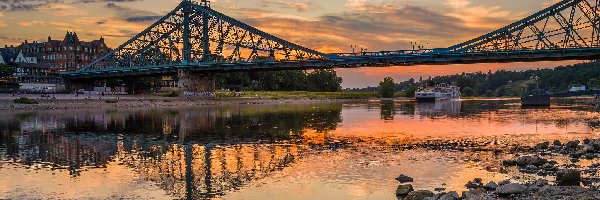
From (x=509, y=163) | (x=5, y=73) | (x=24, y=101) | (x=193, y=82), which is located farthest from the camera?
(x=193, y=82)

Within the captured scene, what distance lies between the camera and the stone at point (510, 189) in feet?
75.0

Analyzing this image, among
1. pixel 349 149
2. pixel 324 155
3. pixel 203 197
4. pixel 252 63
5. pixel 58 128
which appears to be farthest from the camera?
pixel 252 63

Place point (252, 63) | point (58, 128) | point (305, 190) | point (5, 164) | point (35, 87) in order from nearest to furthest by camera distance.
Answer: point (305, 190) < point (5, 164) < point (58, 128) < point (252, 63) < point (35, 87)

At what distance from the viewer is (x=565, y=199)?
68.4ft

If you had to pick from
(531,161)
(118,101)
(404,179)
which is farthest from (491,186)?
(118,101)

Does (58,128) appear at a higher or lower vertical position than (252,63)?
lower

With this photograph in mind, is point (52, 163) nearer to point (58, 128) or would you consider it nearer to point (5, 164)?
point (5, 164)

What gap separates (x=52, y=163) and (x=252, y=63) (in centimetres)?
7732

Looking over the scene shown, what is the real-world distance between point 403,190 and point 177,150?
69.6 ft

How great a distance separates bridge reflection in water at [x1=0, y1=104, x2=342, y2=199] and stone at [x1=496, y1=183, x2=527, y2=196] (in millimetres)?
11919

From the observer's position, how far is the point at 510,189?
22984 mm

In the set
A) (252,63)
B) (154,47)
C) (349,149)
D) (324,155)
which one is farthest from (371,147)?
(154,47)

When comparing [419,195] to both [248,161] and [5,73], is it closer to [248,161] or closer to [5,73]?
[248,161]

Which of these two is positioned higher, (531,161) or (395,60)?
(395,60)
